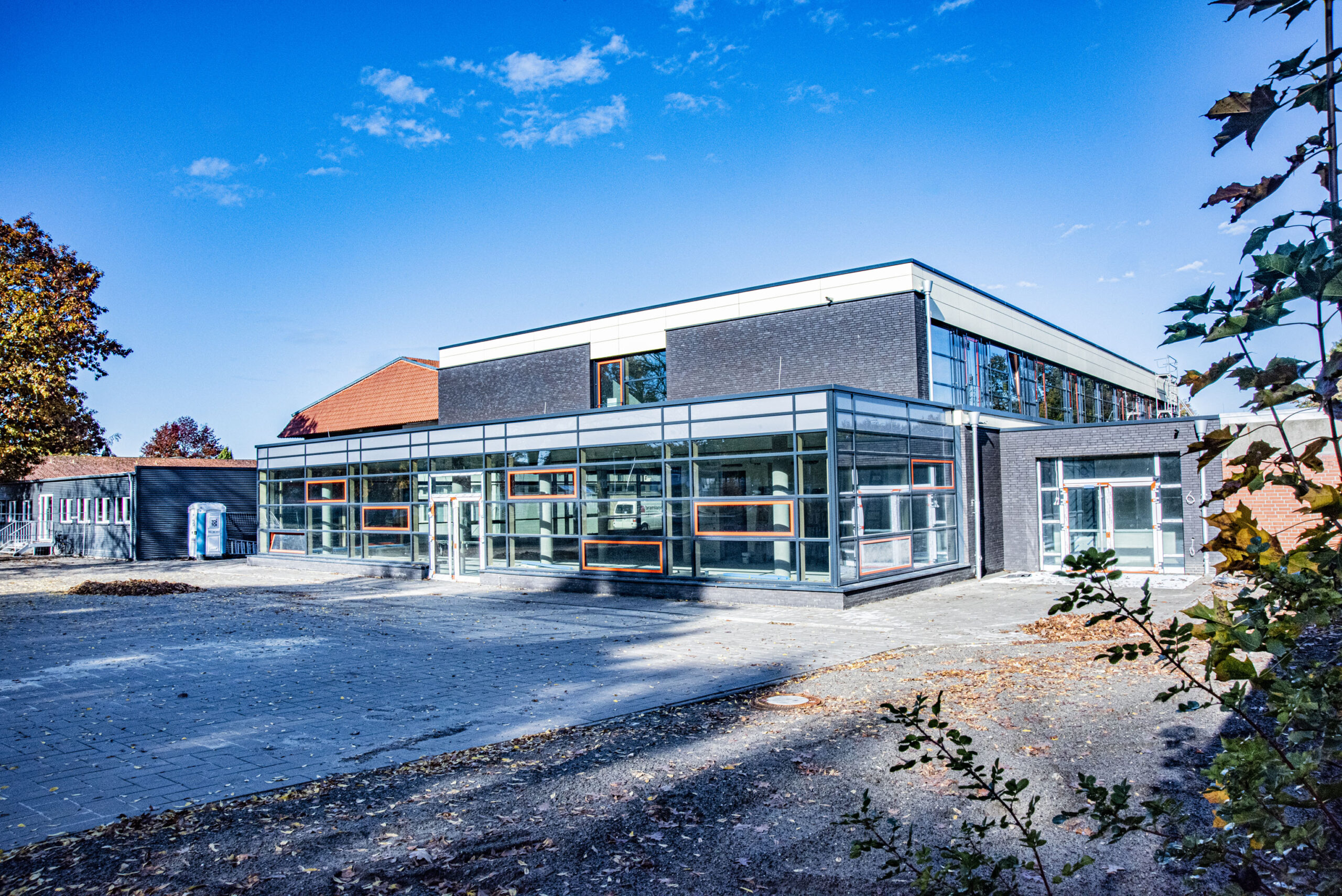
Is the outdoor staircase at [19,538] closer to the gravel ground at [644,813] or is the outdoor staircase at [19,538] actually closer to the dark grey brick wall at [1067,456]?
the dark grey brick wall at [1067,456]

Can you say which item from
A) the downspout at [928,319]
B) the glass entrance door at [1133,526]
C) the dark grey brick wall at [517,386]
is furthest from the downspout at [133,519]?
the glass entrance door at [1133,526]

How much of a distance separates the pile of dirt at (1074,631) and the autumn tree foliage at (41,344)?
24.2m

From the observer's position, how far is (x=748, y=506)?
57.3ft

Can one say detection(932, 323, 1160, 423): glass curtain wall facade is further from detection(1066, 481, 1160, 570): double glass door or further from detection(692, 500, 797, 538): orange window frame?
detection(692, 500, 797, 538): orange window frame

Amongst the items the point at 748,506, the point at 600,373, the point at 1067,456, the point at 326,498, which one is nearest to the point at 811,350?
the point at 748,506

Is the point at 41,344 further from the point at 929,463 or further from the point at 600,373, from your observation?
the point at 929,463

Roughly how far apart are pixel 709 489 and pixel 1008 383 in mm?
11150

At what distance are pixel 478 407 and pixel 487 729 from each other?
22080 millimetres

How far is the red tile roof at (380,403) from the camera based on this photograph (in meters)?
33.2

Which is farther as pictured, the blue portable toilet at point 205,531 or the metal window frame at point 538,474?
the blue portable toilet at point 205,531

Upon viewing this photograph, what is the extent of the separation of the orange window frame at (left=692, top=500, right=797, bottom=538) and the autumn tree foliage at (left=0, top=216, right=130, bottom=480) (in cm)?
1769

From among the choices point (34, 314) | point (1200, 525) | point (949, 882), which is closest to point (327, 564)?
point (34, 314)

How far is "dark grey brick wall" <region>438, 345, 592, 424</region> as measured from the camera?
25922mm

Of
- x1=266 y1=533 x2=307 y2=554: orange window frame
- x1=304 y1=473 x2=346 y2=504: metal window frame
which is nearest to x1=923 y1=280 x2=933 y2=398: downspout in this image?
x1=304 y1=473 x2=346 y2=504: metal window frame
